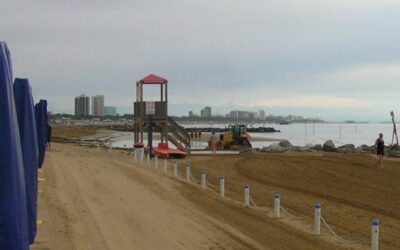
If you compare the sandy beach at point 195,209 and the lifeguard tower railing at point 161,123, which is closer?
the sandy beach at point 195,209

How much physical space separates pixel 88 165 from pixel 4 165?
770 inches

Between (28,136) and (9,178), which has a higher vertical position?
(28,136)

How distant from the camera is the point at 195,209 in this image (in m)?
13.8

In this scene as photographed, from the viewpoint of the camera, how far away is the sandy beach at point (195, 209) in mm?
10211

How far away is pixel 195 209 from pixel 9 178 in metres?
10.4

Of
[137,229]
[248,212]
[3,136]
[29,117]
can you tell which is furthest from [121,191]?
[3,136]

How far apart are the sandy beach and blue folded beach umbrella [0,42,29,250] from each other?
5655mm

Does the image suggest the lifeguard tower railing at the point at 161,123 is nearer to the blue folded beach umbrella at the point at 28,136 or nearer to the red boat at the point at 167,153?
the red boat at the point at 167,153

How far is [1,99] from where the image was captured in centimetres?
356

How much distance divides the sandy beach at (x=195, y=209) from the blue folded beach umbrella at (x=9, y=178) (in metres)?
5.65

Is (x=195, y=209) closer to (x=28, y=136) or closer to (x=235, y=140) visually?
(x=28, y=136)

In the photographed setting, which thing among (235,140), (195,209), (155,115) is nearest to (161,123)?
(155,115)

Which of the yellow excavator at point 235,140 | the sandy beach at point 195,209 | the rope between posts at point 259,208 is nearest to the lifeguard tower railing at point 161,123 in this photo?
the sandy beach at point 195,209

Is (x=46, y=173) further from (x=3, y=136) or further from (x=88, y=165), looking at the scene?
(x=3, y=136)
